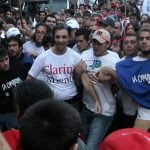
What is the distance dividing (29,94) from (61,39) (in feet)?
7.61

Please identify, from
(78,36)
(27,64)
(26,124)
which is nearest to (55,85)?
(27,64)

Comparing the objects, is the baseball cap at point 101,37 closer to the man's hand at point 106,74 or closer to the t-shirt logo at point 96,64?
the t-shirt logo at point 96,64

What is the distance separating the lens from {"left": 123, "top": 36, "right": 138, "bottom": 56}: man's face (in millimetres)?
5191

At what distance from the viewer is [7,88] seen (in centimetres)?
492

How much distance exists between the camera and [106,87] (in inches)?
192

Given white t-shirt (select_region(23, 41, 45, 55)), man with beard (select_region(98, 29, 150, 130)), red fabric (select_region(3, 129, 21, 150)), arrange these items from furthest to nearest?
white t-shirt (select_region(23, 41, 45, 55))
man with beard (select_region(98, 29, 150, 130))
red fabric (select_region(3, 129, 21, 150))

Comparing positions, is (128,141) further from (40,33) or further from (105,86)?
(40,33)

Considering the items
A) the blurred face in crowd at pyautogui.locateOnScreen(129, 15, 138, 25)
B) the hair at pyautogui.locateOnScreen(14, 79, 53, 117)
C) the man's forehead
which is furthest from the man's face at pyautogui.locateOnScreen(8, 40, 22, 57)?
the blurred face in crowd at pyautogui.locateOnScreen(129, 15, 138, 25)

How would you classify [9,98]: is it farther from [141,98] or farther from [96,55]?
[141,98]

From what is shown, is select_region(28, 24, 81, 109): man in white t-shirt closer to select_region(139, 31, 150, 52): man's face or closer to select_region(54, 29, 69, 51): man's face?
select_region(54, 29, 69, 51): man's face

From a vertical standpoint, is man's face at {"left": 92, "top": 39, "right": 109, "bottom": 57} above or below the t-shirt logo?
above

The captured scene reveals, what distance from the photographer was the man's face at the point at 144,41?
4.49m

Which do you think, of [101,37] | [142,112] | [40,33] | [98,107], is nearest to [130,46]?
[101,37]

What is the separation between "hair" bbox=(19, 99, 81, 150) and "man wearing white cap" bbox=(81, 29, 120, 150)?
9.09 ft
